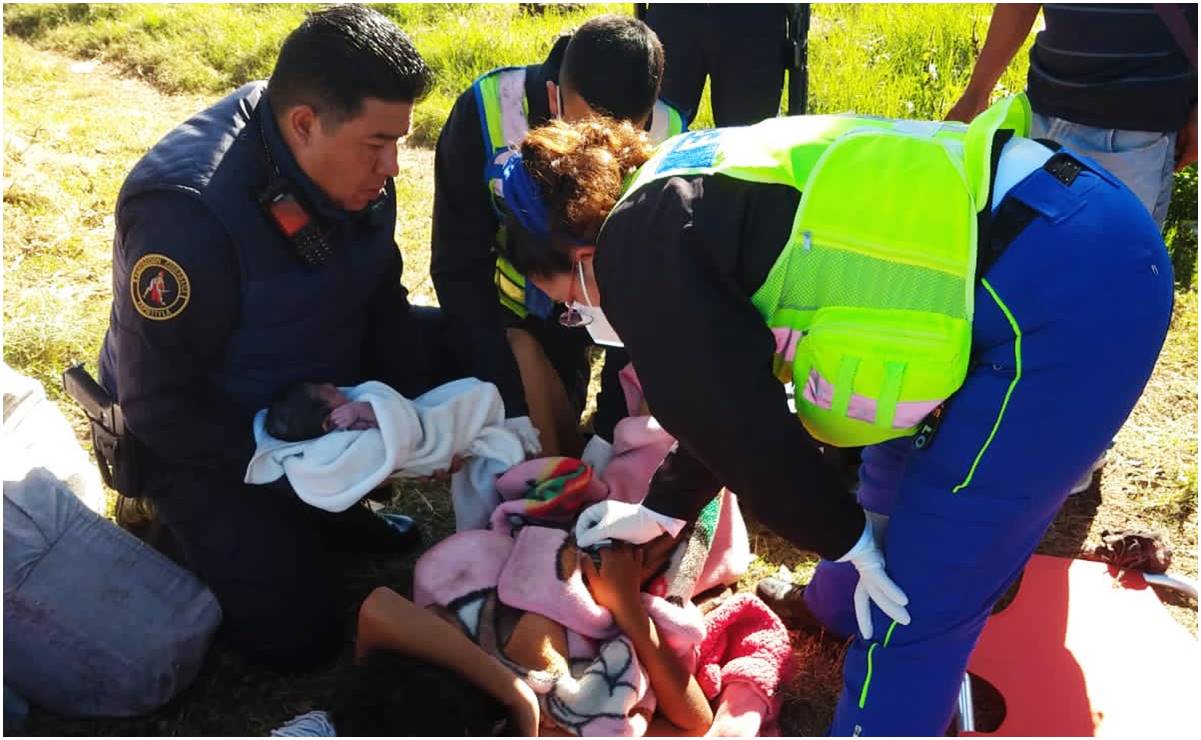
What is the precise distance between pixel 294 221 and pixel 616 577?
114 cm

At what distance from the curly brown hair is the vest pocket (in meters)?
0.42

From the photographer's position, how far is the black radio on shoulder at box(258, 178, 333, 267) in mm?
2451

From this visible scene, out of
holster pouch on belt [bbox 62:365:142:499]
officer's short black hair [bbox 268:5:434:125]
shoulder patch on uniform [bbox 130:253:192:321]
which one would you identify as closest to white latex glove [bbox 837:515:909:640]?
officer's short black hair [bbox 268:5:434:125]

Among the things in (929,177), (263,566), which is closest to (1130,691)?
(929,177)

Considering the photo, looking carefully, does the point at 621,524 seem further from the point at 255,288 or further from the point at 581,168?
the point at 255,288

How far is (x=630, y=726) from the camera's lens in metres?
2.28

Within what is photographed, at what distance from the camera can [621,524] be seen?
A: 2.41 metres

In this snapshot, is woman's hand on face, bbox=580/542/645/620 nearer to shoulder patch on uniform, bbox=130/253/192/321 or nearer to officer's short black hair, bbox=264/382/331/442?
officer's short black hair, bbox=264/382/331/442

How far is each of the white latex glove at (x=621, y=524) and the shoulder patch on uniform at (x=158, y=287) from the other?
1.06 m

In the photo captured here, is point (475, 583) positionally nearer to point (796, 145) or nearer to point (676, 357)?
point (676, 357)

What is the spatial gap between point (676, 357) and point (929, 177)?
1.62 feet

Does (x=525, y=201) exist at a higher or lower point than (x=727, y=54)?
higher

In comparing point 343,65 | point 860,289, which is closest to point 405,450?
point 343,65

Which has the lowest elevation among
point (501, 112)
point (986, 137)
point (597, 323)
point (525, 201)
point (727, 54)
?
point (597, 323)
